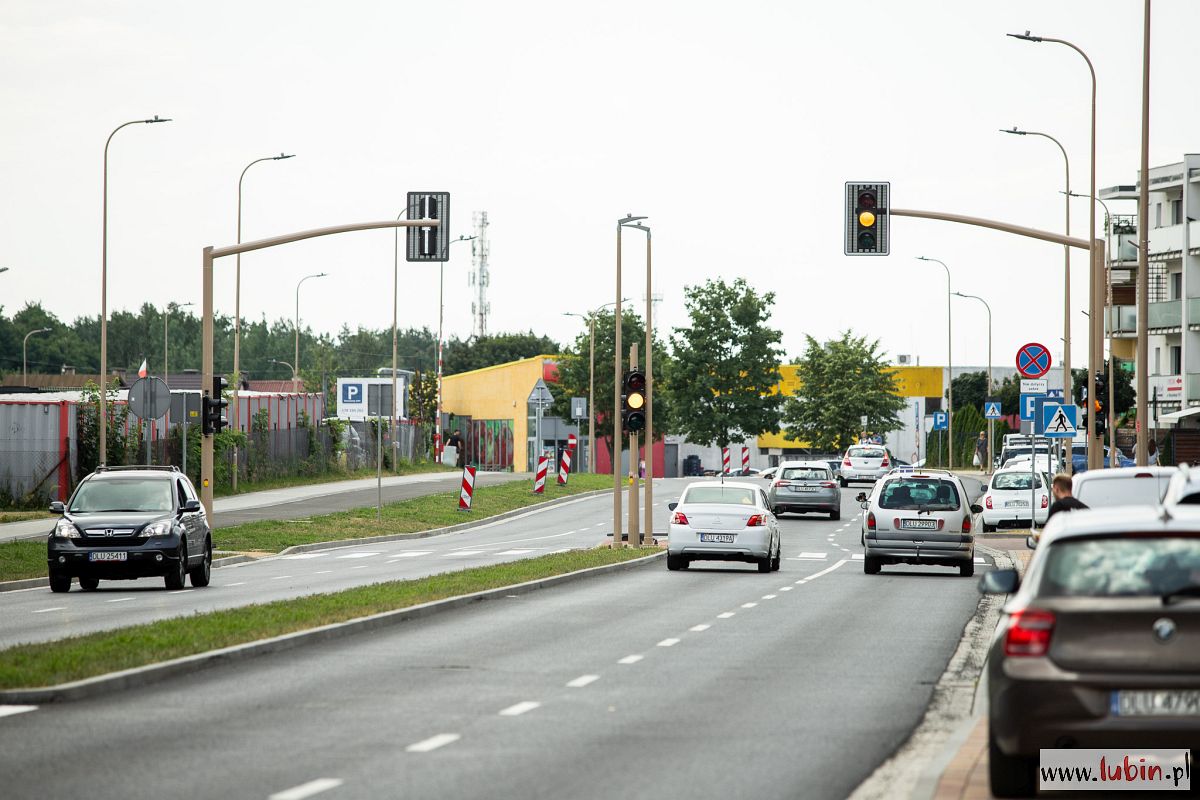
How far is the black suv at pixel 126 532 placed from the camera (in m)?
25.3

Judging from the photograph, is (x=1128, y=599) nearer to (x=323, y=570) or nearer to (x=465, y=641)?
(x=465, y=641)

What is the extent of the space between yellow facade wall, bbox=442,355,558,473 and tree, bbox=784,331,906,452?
15978 mm

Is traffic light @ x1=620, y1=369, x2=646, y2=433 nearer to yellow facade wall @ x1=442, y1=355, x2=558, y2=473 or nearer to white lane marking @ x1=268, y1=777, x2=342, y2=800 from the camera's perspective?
white lane marking @ x1=268, y1=777, x2=342, y2=800

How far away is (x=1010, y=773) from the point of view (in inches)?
333

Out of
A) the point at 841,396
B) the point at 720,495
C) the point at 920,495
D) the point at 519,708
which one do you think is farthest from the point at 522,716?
the point at 841,396

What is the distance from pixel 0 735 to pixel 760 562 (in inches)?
801

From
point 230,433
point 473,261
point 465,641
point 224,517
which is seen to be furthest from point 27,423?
point 473,261

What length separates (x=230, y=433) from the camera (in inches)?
2170

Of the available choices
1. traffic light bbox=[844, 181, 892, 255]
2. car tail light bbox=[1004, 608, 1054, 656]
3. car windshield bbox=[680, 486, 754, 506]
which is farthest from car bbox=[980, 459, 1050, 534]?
car tail light bbox=[1004, 608, 1054, 656]

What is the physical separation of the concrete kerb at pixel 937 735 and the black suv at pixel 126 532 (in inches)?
490

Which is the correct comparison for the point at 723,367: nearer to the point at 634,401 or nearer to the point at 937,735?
the point at 634,401

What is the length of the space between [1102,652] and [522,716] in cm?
446

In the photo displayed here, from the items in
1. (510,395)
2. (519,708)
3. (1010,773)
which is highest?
(510,395)

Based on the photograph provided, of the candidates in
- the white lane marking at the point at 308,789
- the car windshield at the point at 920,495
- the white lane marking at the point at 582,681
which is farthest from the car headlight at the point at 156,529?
the white lane marking at the point at 308,789
